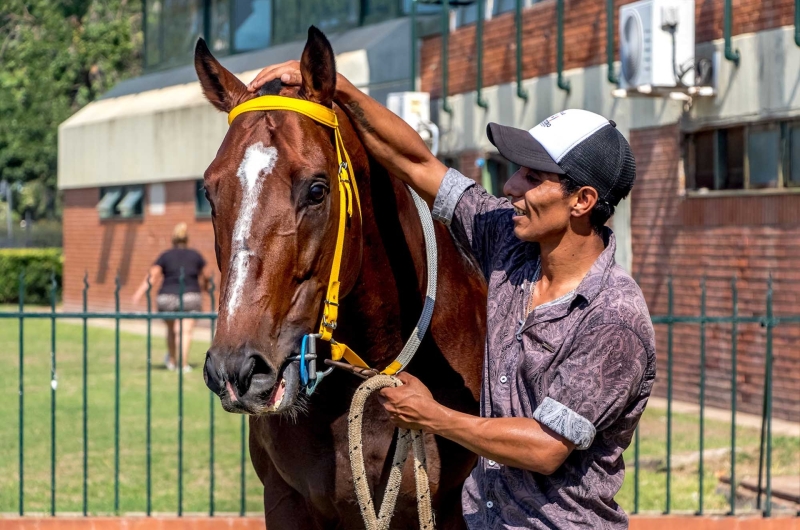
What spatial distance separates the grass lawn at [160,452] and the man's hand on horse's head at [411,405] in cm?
370

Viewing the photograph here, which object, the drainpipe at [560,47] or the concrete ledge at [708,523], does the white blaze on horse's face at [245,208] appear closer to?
the concrete ledge at [708,523]

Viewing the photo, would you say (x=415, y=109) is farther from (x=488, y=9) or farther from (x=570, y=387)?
(x=570, y=387)

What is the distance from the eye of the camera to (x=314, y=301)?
299 cm

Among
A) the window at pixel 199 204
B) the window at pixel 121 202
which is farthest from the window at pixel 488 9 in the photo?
the window at pixel 121 202

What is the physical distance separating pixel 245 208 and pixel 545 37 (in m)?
10.7

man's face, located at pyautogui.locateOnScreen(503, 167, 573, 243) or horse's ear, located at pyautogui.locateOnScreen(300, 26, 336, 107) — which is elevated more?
horse's ear, located at pyautogui.locateOnScreen(300, 26, 336, 107)

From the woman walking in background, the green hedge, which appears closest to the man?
the woman walking in background

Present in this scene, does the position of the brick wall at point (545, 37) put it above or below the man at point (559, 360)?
above

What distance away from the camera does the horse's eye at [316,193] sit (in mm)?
2963

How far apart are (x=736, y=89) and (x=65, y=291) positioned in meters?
19.5

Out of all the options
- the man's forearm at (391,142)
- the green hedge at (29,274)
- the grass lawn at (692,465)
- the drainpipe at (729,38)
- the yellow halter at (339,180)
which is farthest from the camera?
the green hedge at (29,274)

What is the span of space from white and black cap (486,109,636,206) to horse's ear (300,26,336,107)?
0.53 metres

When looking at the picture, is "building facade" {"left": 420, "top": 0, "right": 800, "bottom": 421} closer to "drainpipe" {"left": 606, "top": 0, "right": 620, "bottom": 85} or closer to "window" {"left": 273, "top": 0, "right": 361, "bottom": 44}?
"drainpipe" {"left": 606, "top": 0, "right": 620, "bottom": 85}

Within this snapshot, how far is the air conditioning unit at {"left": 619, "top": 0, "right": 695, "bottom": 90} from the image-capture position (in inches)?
414
